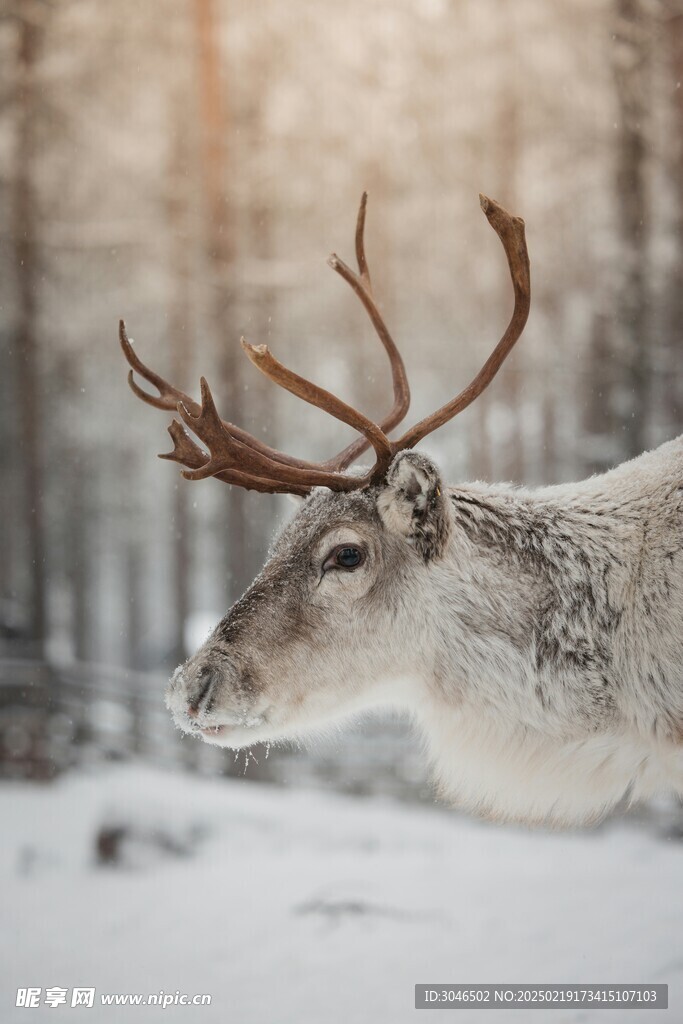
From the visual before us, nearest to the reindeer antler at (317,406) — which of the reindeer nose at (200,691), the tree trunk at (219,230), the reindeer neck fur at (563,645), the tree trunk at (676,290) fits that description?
the reindeer neck fur at (563,645)

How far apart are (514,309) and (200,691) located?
154 cm

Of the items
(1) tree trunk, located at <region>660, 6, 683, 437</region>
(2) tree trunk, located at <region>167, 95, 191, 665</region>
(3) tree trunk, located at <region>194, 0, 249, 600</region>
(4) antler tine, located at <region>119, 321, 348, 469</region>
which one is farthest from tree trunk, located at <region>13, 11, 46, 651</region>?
(4) antler tine, located at <region>119, 321, 348, 469</region>

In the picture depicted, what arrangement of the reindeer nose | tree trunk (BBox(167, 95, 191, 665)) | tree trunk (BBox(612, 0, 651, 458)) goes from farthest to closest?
1. tree trunk (BBox(167, 95, 191, 665))
2. tree trunk (BBox(612, 0, 651, 458))
3. the reindeer nose

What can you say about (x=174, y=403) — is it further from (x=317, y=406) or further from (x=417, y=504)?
(x=417, y=504)

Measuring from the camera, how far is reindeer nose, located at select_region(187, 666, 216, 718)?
2541 mm

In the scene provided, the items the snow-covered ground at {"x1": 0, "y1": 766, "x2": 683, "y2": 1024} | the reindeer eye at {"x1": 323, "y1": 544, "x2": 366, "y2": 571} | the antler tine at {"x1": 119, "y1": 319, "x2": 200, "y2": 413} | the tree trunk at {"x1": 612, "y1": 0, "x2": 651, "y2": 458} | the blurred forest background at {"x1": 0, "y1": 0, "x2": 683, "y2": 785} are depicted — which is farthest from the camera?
the blurred forest background at {"x1": 0, "y1": 0, "x2": 683, "y2": 785}

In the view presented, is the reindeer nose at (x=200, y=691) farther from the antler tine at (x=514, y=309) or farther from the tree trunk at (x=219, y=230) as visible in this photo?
the tree trunk at (x=219, y=230)

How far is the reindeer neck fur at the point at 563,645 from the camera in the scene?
2.56 meters

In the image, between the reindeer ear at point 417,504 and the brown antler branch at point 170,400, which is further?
the brown antler branch at point 170,400

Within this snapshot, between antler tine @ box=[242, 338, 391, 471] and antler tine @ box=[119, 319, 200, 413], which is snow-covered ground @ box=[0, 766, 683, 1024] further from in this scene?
antler tine @ box=[119, 319, 200, 413]

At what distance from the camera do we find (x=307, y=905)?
17.6 feet

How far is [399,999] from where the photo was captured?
4.14m

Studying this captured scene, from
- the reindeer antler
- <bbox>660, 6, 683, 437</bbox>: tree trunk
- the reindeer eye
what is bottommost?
the reindeer eye

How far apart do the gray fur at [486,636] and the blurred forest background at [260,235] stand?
5371 millimetres
